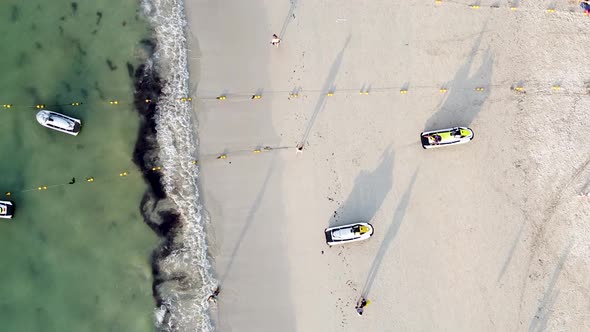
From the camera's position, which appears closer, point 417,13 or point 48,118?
point 48,118

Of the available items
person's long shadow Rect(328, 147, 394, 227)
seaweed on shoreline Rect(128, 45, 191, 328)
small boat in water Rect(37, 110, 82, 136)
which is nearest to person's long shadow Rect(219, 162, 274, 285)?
seaweed on shoreline Rect(128, 45, 191, 328)

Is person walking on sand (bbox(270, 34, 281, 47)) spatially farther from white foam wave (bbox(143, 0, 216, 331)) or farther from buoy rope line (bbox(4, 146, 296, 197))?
buoy rope line (bbox(4, 146, 296, 197))

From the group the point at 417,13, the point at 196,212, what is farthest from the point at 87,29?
the point at 417,13

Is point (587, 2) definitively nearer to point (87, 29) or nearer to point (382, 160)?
point (382, 160)

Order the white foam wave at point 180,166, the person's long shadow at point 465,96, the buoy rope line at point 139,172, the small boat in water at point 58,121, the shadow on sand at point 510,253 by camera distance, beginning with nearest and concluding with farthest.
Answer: the small boat in water at point 58,121 < the buoy rope line at point 139,172 < the white foam wave at point 180,166 < the shadow on sand at point 510,253 < the person's long shadow at point 465,96

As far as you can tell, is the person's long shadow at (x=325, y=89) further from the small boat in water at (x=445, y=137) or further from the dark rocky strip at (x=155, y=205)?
the dark rocky strip at (x=155, y=205)

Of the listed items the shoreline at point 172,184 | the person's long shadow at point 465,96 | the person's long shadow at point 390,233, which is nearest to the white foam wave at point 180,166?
the shoreline at point 172,184
